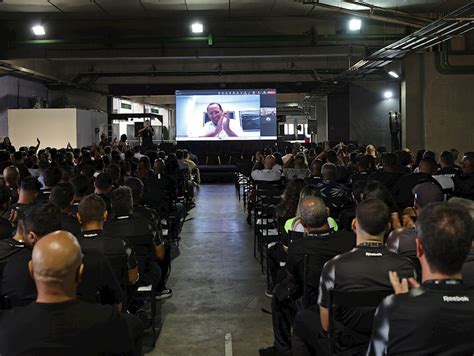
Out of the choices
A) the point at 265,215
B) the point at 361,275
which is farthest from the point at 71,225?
the point at 265,215

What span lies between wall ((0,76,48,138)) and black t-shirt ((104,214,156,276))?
1416cm

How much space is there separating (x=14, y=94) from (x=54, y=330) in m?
17.4

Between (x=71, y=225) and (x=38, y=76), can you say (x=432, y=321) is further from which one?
(x=38, y=76)

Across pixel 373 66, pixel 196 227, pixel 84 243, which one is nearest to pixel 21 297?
pixel 84 243

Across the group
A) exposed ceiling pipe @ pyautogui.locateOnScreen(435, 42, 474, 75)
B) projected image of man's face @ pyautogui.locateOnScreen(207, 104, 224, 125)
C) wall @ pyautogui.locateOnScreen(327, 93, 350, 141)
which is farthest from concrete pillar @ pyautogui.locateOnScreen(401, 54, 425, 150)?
wall @ pyautogui.locateOnScreen(327, 93, 350, 141)

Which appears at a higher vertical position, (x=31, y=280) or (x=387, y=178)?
(x=387, y=178)

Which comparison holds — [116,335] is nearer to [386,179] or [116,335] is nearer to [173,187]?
[386,179]

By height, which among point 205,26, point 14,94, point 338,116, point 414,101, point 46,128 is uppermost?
point 205,26

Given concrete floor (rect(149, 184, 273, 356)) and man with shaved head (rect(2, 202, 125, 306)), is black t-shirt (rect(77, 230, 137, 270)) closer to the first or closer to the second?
man with shaved head (rect(2, 202, 125, 306))

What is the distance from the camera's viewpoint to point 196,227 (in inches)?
388

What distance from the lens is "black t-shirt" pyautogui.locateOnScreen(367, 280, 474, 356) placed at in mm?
1836

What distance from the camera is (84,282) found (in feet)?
9.79

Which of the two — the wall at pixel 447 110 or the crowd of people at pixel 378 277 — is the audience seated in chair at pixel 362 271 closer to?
the crowd of people at pixel 378 277

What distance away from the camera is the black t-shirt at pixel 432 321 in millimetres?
1836
